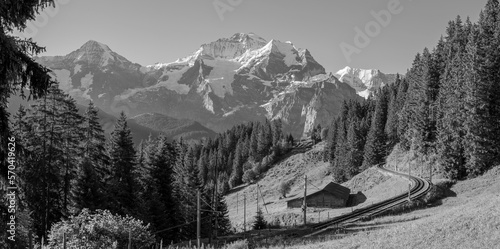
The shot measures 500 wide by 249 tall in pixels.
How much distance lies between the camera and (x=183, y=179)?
179ft

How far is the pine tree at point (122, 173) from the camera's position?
36.4m

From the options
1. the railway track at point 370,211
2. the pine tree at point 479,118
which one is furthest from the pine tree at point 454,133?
the railway track at point 370,211

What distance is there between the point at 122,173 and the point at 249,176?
10265 cm

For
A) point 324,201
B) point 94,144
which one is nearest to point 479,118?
point 324,201

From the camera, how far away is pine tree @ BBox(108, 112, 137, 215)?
1435 inches

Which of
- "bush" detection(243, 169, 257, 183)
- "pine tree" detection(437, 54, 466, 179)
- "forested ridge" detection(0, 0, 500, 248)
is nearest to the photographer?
"forested ridge" detection(0, 0, 500, 248)

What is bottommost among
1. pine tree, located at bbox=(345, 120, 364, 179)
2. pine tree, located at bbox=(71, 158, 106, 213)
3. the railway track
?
the railway track

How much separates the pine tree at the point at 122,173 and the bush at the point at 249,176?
100145 millimetres

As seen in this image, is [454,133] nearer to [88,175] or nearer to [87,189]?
[88,175]

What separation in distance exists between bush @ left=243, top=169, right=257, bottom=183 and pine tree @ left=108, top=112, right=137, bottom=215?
10015cm

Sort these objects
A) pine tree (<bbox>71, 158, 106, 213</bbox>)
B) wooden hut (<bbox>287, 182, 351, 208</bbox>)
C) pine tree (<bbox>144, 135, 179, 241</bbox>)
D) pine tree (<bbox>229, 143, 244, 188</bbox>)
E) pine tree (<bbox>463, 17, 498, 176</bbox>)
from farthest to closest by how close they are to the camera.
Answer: pine tree (<bbox>229, 143, 244, 188</bbox>), wooden hut (<bbox>287, 182, 351, 208</bbox>), pine tree (<bbox>463, 17, 498, 176</bbox>), pine tree (<bbox>144, 135, 179, 241</bbox>), pine tree (<bbox>71, 158, 106, 213</bbox>)

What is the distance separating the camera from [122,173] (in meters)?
38.2

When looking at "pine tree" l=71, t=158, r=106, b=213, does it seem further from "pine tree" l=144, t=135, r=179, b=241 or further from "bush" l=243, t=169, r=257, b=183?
"bush" l=243, t=169, r=257, b=183

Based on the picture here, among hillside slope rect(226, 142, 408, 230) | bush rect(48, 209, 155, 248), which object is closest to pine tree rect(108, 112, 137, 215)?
bush rect(48, 209, 155, 248)
